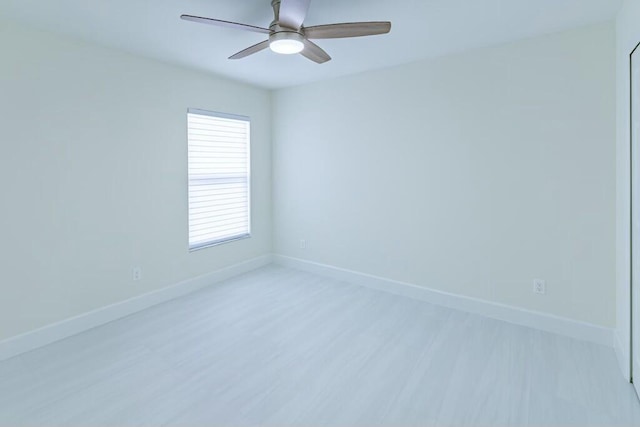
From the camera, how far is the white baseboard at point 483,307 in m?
2.66

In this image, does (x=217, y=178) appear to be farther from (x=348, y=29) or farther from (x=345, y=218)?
(x=348, y=29)

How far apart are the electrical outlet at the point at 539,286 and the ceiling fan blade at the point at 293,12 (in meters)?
2.78

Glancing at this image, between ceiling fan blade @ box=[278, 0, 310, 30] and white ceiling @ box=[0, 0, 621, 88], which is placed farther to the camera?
white ceiling @ box=[0, 0, 621, 88]

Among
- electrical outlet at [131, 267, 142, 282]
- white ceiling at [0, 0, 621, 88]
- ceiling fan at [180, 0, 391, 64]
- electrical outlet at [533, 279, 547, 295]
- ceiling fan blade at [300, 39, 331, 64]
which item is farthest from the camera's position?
electrical outlet at [131, 267, 142, 282]

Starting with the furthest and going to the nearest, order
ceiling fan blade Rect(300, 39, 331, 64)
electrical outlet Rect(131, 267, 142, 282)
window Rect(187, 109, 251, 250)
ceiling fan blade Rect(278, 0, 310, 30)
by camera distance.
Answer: window Rect(187, 109, 251, 250) → electrical outlet Rect(131, 267, 142, 282) → ceiling fan blade Rect(300, 39, 331, 64) → ceiling fan blade Rect(278, 0, 310, 30)

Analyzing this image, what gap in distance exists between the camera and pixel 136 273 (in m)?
3.29

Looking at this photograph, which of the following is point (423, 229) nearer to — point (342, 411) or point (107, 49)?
point (342, 411)

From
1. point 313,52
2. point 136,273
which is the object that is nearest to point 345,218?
point 313,52

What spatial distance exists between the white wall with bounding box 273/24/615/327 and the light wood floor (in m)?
0.51

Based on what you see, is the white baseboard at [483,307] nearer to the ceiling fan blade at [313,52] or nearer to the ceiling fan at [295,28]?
the ceiling fan blade at [313,52]

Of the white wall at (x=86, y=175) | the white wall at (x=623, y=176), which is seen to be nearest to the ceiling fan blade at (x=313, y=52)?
the white wall at (x=86, y=175)

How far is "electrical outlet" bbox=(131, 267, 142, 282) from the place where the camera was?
3.27 metres

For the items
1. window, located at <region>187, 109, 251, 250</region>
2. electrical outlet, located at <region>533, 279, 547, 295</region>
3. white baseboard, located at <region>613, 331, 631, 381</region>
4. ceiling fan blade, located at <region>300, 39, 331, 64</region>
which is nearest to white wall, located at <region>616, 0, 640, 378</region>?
white baseboard, located at <region>613, 331, 631, 381</region>

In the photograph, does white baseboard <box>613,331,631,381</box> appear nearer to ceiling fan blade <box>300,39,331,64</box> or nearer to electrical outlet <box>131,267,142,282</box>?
ceiling fan blade <box>300,39,331,64</box>
